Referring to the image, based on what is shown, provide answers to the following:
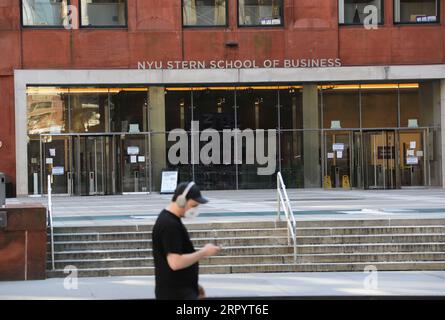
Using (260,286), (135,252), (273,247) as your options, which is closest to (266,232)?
(273,247)

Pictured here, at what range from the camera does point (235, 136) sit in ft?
94.5

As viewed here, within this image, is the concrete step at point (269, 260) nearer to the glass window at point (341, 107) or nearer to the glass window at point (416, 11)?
→ the glass window at point (341, 107)

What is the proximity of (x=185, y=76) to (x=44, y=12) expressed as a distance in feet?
20.1

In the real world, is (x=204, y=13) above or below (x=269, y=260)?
above

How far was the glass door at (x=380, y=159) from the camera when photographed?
29125 mm

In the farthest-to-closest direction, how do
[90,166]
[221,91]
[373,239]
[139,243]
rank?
[221,91], [90,166], [373,239], [139,243]

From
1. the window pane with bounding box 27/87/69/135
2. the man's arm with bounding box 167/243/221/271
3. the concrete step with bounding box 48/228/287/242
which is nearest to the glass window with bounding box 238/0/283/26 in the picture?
the window pane with bounding box 27/87/69/135

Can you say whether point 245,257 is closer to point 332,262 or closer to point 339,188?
point 332,262

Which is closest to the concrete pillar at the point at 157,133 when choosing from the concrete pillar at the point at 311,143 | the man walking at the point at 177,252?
the concrete pillar at the point at 311,143

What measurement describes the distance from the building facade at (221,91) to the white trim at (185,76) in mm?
44

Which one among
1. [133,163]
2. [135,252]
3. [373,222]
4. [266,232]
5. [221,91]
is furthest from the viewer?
[221,91]

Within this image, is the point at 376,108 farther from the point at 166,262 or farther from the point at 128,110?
the point at 166,262

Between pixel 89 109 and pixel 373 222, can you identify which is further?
pixel 89 109

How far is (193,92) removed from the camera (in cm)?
2889
